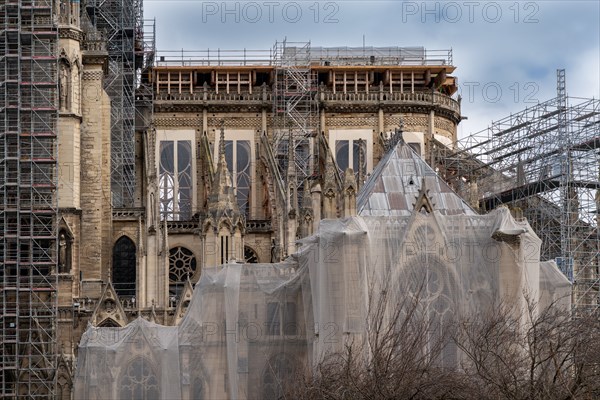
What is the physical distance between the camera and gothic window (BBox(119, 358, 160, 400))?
72625mm

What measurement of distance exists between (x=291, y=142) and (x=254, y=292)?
18.0 m

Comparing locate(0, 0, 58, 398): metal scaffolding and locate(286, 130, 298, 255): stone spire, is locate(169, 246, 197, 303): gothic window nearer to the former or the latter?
locate(286, 130, 298, 255): stone spire

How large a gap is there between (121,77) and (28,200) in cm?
1416

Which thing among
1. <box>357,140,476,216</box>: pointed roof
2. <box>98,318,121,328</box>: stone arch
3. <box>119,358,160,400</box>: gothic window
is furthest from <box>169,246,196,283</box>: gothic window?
<box>357,140,476,216</box>: pointed roof

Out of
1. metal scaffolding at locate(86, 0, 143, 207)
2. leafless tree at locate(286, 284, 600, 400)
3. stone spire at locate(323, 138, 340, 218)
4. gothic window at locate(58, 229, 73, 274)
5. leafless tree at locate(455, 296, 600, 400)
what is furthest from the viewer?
metal scaffolding at locate(86, 0, 143, 207)

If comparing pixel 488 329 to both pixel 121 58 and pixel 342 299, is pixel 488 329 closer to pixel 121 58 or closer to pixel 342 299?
pixel 342 299

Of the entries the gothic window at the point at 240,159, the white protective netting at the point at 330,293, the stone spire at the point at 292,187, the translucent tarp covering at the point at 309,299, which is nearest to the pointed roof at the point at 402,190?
the white protective netting at the point at 330,293

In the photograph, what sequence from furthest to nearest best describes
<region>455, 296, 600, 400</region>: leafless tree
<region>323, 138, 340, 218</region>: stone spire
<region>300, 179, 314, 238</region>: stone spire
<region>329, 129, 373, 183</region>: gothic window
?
<region>329, 129, 373, 183</region>: gothic window, <region>300, 179, 314, 238</region>: stone spire, <region>323, 138, 340, 218</region>: stone spire, <region>455, 296, 600, 400</region>: leafless tree

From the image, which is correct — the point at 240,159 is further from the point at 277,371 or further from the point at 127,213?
the point at 277,371

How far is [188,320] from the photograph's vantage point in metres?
71.2

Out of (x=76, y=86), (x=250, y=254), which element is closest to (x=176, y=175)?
(x=250, y=254)

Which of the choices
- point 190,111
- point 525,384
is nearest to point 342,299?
→ point 525,384

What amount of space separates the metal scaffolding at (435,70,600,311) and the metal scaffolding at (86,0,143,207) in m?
16.4

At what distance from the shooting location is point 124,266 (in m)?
88.2
